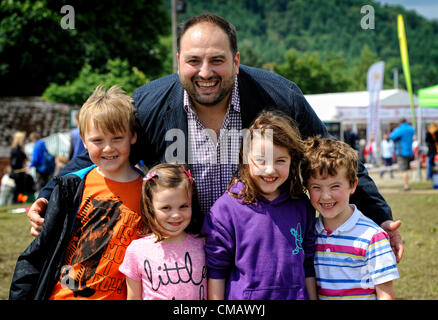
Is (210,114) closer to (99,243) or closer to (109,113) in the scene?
(109,113)

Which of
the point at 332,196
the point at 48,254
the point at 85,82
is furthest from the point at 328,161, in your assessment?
the point at 85,82

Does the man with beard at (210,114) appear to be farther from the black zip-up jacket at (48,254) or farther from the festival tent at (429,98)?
the festival tent at (429,98)

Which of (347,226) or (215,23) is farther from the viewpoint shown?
(215,23)

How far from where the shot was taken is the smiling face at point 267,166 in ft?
7.47

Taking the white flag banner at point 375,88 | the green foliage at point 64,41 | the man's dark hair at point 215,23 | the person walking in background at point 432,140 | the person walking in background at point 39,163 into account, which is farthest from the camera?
the green foliage at point 64,41

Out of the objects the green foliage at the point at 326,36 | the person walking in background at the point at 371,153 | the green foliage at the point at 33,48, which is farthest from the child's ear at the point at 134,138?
the green foliage at the point at 326,36

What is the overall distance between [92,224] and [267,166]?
954mm

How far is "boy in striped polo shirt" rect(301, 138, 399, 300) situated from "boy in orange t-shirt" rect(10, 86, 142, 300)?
958mm

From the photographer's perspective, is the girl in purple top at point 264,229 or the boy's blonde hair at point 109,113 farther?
the boy's blonde hair at point 109,113

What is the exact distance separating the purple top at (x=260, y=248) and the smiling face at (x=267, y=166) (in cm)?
10

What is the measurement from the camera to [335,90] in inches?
2053

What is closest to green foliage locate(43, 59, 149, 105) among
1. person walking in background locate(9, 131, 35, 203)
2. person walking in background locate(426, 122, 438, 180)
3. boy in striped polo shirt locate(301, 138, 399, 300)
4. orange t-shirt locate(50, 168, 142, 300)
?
person walking in background locate(9, 131, 35, 203)

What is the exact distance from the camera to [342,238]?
232 centimetres
